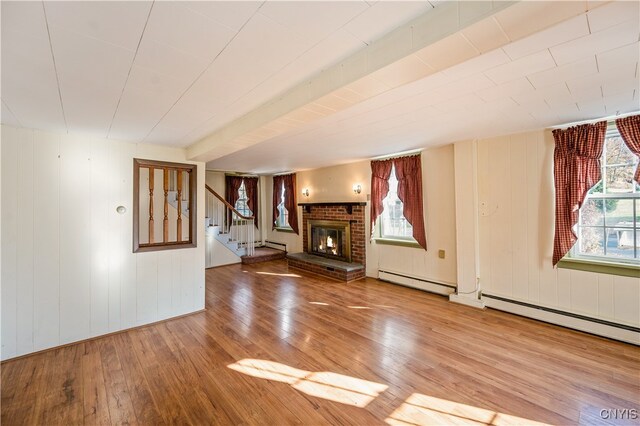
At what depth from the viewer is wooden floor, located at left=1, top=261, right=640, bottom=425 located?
1909mm

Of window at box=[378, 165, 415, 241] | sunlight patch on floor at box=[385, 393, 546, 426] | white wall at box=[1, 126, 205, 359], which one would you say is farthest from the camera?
window at box=[378, 165, 415, 241]

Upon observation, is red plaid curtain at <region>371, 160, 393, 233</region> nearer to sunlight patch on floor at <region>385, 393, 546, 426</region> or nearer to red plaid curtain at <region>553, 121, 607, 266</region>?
red plaid curtain at <region>553, 121, 607, 266</region>

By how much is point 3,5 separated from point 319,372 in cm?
290

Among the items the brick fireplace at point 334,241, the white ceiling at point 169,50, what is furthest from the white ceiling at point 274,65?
the brick fireplace at point 334,241

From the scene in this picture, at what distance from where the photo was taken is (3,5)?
1.08 m

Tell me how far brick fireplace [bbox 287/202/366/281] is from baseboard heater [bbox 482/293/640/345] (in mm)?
2322

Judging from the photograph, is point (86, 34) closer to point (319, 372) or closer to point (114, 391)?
point (114, 391)

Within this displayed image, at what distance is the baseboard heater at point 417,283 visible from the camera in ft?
14.1

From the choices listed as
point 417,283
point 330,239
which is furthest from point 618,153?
point 330,239

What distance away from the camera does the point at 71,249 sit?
2.94 metres

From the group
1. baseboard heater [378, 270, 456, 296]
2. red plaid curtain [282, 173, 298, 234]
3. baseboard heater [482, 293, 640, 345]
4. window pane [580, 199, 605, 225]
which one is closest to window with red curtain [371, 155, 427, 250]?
baseboard heater [378, 270, 456, 296]

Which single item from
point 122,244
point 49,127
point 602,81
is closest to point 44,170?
point 49,127

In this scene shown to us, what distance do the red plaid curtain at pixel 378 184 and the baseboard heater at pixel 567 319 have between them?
221 cm

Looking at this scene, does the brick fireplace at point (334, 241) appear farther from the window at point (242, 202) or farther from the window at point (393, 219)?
the window at point (242, 202)
